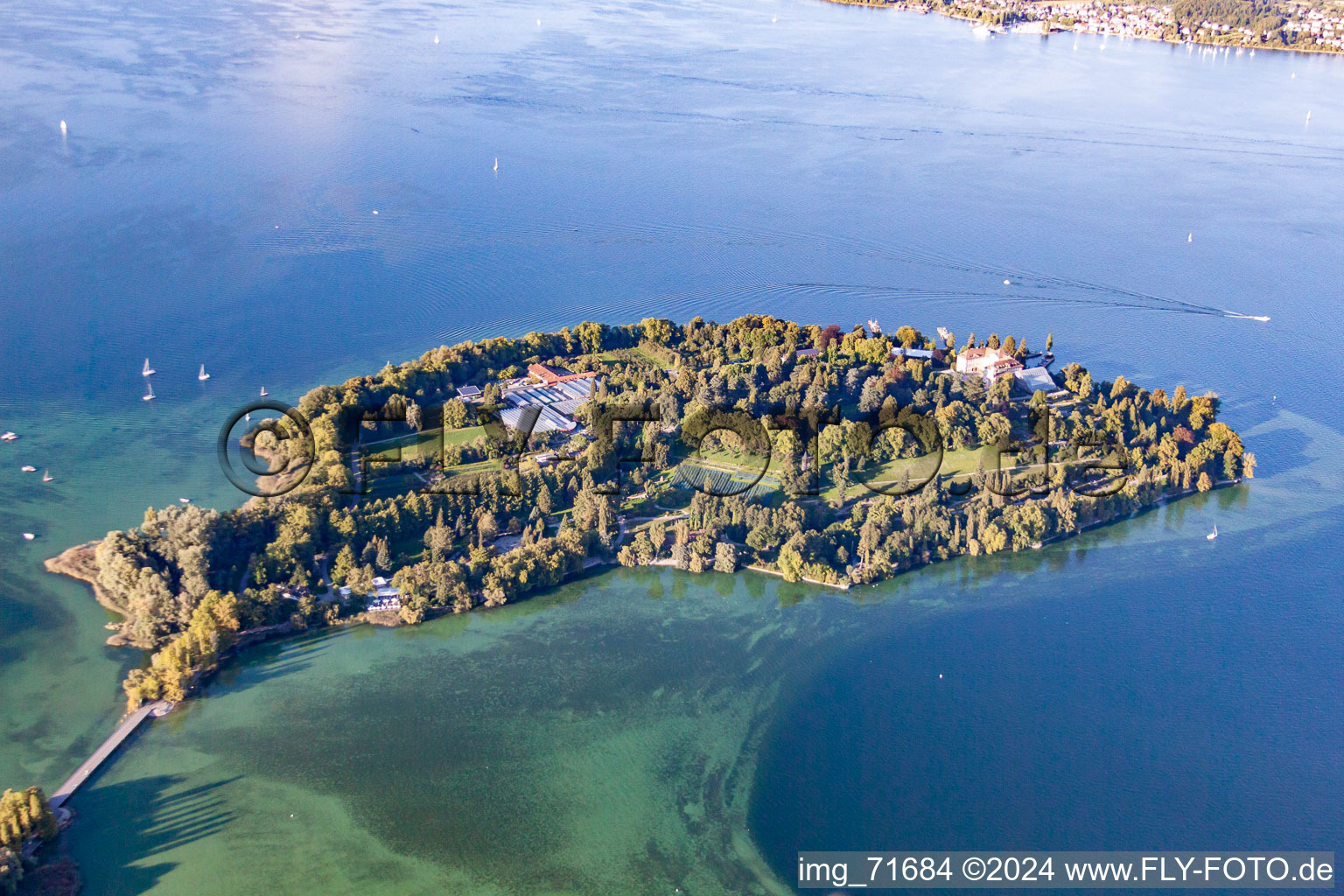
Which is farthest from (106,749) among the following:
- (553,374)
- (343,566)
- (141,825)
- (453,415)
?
(553,374)

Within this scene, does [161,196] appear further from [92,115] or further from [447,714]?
[447,714]

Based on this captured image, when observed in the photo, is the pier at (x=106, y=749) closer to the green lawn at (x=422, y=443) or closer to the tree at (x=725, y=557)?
the green lawn at (x=422, y=443)

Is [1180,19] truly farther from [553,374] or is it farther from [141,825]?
[141,825]

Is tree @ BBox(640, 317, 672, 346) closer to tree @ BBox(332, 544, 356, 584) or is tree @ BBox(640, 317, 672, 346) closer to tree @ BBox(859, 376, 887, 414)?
tree @ BBox(859, 376, 887, 414)

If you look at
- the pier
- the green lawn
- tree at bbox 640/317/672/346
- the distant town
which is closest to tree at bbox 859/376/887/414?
tree at bbox 640/317/672/346

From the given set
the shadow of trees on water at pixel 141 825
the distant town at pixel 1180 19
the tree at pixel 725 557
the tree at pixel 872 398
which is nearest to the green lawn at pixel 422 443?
the tree at pixel 725 557
